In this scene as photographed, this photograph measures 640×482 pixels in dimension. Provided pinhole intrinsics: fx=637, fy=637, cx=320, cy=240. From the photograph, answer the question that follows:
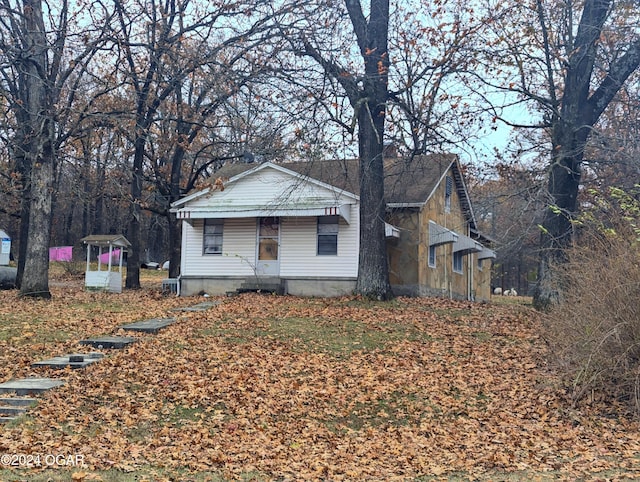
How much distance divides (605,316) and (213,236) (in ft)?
52.2

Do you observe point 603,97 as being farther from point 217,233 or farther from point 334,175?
point 217,233

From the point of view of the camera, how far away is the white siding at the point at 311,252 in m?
20.2

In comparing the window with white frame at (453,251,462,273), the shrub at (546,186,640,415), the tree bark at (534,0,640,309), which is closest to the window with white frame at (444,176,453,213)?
the window with white frame at (453,251,462,273)

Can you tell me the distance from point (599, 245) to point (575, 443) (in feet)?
8.84

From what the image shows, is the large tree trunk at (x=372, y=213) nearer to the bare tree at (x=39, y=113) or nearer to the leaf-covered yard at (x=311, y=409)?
the leaf-covered yard at (x=311, y=409)

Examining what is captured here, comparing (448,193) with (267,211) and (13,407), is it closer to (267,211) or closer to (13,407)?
(267,211)

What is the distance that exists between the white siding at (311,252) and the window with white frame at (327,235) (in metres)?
0.16

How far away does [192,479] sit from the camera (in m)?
5.70

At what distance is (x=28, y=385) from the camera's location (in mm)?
8133

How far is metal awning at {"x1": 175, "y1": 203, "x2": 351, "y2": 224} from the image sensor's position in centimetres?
1938

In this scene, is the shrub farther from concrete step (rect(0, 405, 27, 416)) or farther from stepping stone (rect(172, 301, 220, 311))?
stepping stone (rect(172, 301, 220, 311))

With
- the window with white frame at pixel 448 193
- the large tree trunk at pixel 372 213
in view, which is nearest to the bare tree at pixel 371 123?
the large tree trunk at pixel 372 213

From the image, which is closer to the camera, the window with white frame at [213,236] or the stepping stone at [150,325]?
the stepping stone at [150,325]

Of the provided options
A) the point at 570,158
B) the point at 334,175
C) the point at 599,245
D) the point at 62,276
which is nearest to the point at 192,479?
the point at 599,245
